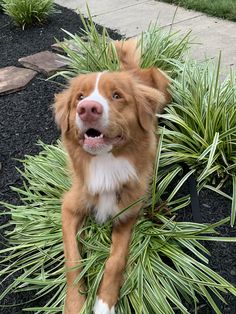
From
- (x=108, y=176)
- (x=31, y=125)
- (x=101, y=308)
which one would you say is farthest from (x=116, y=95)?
(x=31, y=125)

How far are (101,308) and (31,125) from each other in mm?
2393

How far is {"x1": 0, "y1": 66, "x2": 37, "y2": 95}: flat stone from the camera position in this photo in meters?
5.06

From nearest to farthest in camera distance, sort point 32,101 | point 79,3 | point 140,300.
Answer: point 140,300 < point 32,101 < point 79,3

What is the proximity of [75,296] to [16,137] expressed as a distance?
2.09 m

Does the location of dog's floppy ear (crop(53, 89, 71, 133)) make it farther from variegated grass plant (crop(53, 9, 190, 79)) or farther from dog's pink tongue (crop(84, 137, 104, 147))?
variegated grass plant (crop(53, 9, 190, 79))

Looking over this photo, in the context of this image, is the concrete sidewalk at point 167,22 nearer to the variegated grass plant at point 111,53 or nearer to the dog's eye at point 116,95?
the variegated grass plant at point 111,53

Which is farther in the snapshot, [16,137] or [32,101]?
[32,101]

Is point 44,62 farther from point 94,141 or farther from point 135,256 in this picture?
point 135,256

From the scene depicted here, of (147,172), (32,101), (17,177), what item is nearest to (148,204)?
(147,172)

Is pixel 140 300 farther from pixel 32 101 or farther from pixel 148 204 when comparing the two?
pixel 32 101

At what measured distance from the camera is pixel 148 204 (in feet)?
10.2

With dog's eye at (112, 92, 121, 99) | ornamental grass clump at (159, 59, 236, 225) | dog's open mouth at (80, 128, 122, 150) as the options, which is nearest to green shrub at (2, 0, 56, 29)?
ornamental grass clump at (159, 59, 236, 225)

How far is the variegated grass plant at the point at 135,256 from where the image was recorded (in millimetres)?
2629

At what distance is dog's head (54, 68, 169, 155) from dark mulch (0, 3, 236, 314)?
830 mm
